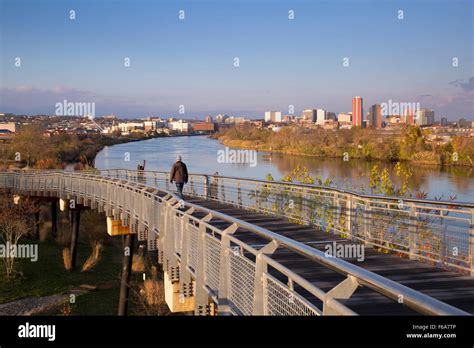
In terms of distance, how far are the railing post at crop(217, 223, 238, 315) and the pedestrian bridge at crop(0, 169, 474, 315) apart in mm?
14

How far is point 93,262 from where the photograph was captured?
32875 mm

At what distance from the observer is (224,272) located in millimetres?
7305

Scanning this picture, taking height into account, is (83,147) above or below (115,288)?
above

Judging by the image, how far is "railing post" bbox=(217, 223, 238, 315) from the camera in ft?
23.2

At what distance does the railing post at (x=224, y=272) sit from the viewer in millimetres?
7082

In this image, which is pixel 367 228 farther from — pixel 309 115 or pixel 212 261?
pixel 309 115

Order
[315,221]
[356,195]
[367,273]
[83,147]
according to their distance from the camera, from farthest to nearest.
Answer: [83,147], [315,221], [356,195], [367,273]

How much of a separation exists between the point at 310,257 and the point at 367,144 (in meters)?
67.5

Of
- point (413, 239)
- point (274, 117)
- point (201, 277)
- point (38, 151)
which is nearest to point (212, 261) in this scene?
point (201, 277)

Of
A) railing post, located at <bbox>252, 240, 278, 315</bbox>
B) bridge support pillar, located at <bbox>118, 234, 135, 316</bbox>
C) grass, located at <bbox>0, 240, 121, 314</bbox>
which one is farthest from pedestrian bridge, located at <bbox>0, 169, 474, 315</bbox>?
grass, located at <bbox>0, 240, 121, 314</bbox>

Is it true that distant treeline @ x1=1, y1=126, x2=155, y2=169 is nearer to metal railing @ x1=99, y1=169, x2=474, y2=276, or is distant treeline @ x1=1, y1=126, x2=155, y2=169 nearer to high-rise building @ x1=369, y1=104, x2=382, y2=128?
high-rise building @ x1=369, y1=104, x2=382, y2=128

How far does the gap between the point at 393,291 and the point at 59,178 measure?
31900 mm
